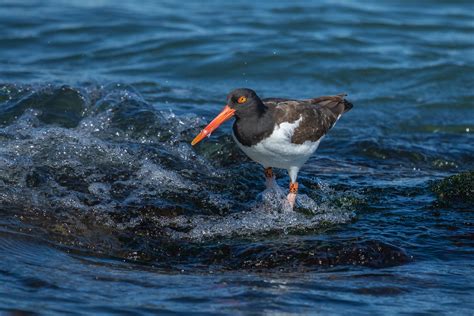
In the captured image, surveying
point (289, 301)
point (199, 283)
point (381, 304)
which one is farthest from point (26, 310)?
point (381, 304)

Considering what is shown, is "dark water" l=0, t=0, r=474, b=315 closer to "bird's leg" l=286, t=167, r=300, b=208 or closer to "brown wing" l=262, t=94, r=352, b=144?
"bird's leg" l=286, t=167, r=300, b=208

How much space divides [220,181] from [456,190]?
79.1 inches

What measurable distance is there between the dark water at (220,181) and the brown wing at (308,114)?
633 millimetres

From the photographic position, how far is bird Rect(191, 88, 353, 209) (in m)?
6.20

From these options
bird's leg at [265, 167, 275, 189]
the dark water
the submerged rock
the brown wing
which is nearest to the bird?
the brown wing

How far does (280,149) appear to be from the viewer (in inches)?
249

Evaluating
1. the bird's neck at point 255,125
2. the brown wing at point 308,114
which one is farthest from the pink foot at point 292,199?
the bird's neck at point 255,125

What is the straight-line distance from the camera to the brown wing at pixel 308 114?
639 cm

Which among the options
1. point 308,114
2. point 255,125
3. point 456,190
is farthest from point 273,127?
point 456,190

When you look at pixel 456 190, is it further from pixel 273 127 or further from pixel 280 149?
pixel 273 127

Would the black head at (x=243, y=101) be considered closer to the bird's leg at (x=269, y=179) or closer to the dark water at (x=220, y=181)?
the dark water at (x=220, y=181)

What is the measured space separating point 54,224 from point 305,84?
6.19 metres

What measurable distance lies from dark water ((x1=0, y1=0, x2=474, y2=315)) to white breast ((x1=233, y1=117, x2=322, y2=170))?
41cm

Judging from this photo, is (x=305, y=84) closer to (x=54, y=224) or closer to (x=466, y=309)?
(x=54, y=224)
